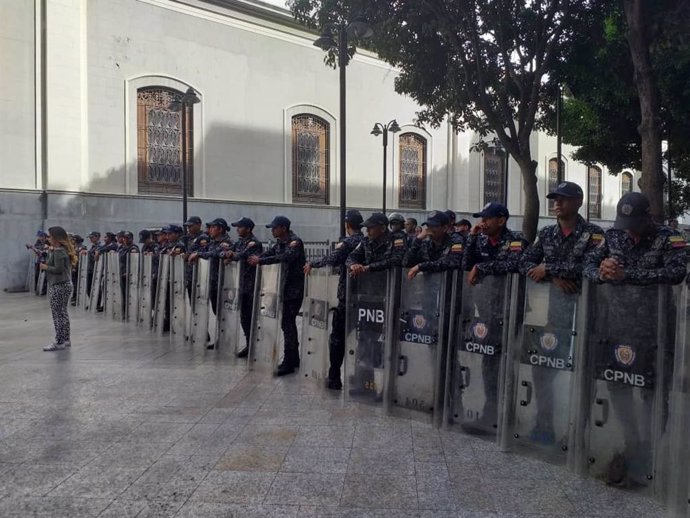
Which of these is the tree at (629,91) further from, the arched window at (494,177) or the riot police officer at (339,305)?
the arched window at (494,177)

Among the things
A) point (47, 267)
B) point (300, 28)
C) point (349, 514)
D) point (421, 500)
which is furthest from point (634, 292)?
point (300, 28)

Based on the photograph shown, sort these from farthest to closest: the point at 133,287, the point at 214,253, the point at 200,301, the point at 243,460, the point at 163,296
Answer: the point at 133,287
the point at 163,296
the point at 200,301
the point at 214,253
the point at 243,460

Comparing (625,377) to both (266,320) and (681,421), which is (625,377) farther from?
(266,320)

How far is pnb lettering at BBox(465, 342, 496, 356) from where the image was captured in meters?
4.92

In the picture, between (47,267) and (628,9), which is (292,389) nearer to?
(47,267)

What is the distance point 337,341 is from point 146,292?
6.11 metres

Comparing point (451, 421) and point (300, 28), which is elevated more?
point (300, 28)

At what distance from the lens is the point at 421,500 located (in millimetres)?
4004

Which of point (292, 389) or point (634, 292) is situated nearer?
point (634, 292)

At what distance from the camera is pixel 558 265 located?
438 cm

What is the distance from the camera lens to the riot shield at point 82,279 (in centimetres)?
1520

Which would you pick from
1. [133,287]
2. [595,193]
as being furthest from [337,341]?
[595,193]

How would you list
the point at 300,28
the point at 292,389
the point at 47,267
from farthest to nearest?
the point at 300,28
the point at 47,267
the point at 292,389

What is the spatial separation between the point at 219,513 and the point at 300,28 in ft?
79.8
